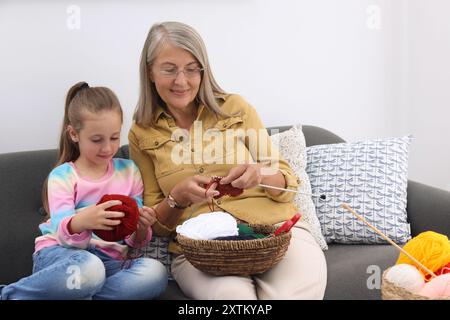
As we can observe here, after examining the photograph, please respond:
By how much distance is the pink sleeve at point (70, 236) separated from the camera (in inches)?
63.2

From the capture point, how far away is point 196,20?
2326 mm

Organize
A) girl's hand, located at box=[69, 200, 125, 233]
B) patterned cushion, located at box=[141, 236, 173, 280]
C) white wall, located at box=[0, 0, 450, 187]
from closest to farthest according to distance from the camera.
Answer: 1. girl's hand, located at box=[69, 200, 125, 233]
2. patterned cushion, located at box=[141, 236, 173, 280]
3. white wall, located at box=[0, 0, 450, 187]

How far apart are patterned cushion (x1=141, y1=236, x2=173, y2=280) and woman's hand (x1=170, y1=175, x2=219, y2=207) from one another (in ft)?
0.75

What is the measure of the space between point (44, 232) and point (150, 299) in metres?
0.34

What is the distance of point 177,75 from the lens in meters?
1.75

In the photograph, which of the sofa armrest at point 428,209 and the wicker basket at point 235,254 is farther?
the sofa armrest at point 428,209

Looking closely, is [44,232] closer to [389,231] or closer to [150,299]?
[150,299]

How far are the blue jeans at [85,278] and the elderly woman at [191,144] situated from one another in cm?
10

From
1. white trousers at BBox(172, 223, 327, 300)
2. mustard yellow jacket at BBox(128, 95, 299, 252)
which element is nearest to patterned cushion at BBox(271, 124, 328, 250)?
mustard yellow jacket at BBox(128, 95, 299, 252)

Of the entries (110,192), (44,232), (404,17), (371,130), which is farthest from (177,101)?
(404,17)

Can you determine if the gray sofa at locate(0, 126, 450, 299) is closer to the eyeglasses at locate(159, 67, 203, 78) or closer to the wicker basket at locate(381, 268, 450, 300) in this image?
the wicker basket at locate(381, 268, 450, 300)

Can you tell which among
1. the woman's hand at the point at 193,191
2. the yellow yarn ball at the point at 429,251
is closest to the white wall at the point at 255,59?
the woman's hand at the point at 193,191

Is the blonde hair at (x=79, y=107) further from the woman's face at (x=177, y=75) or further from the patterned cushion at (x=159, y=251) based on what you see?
the patterned cushion at (x=159, y=251)

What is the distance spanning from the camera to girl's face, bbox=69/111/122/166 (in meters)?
1.68
